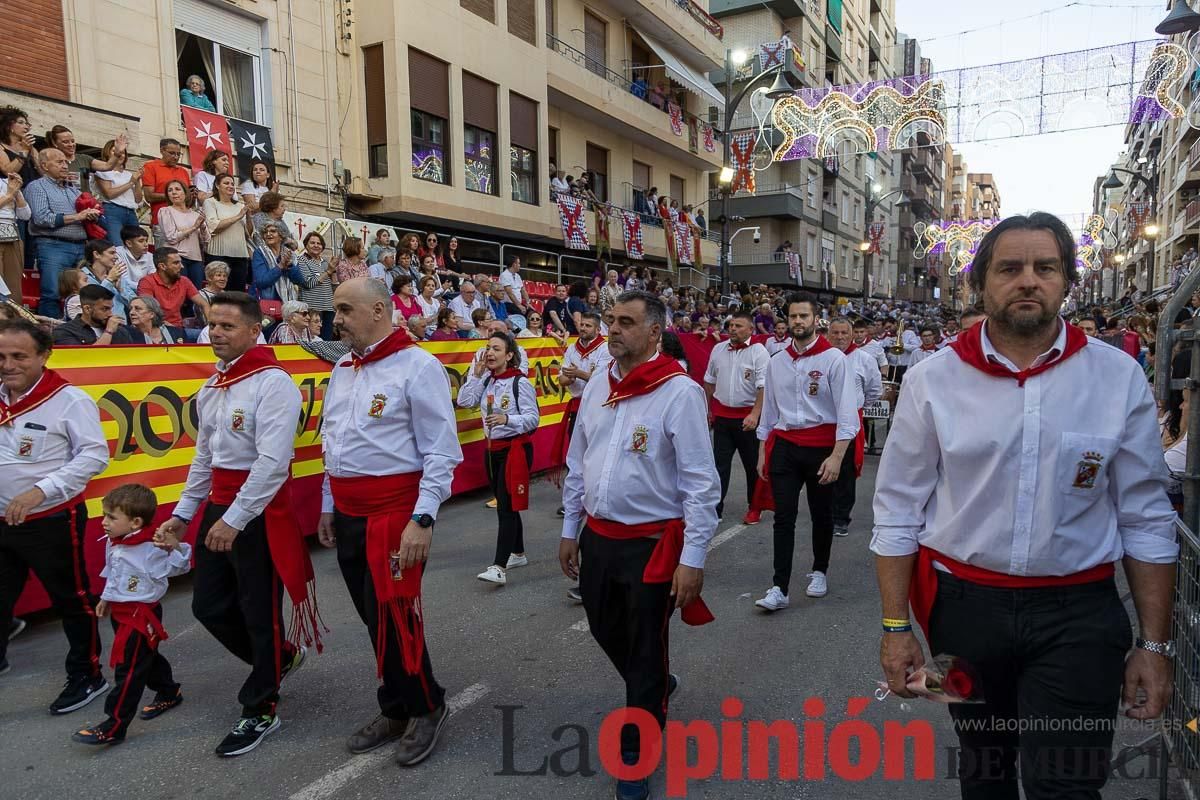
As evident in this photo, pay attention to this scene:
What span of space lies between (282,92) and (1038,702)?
14183mm

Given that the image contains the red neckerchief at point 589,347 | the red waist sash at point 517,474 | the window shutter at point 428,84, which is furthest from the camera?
the window shutter at point 428,84

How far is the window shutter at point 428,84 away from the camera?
589 inches

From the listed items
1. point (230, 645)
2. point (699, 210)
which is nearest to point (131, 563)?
point (230, 645)

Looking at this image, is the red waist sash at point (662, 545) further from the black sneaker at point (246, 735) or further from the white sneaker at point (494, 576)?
the white sneaker at point (494, 576)

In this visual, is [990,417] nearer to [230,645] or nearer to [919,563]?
[919,563]

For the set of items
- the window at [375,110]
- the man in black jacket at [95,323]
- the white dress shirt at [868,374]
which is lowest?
the white dress shirt at [868,374]

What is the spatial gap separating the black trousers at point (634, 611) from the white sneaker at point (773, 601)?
2.01m

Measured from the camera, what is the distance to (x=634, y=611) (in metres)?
3.12

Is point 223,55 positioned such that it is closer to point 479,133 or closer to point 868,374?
point 479,133

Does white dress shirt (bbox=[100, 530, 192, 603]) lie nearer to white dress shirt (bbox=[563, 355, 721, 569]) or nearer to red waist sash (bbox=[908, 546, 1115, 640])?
white dress shirt (bbox=[563, 355, 721, 569])

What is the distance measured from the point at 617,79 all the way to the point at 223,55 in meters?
12.5

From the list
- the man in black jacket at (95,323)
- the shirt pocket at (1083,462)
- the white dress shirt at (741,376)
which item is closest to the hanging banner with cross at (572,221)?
the white dress shirt at (741,376)

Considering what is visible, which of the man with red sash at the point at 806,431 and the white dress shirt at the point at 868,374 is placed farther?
the white dress shirt at the point at 868,374

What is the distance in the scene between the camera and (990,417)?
6.79 ft
